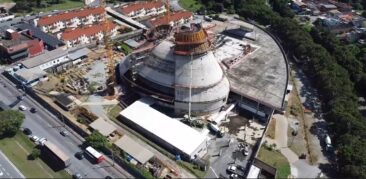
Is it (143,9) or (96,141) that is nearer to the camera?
(96,141)

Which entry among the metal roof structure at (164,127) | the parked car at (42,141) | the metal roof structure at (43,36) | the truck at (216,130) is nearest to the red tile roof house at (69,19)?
the metal roof structure at (43,36)

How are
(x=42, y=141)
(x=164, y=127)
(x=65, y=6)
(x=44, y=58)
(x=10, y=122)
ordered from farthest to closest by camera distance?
(x=65, y=6), (x=44, y=58), (x=164, y=127), (x=10, y=122), (x=42, y=141)

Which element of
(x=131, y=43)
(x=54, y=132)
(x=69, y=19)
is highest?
(x=69, y=19)

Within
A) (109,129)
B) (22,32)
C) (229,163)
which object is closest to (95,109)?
(109,129)

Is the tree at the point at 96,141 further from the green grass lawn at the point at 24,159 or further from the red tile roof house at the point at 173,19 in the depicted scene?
the red tile roof house at the point at 173,19

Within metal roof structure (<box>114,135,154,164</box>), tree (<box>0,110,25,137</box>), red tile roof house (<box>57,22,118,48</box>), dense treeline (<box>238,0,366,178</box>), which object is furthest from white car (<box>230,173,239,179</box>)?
red tile roof house (<box>57,22,118,48</box>)

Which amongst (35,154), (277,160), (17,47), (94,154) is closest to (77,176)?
(94,154)

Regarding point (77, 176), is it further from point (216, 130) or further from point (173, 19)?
point (173, 19)
